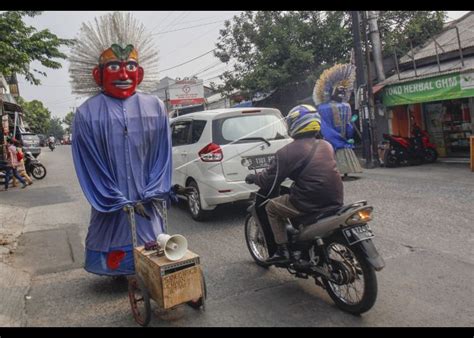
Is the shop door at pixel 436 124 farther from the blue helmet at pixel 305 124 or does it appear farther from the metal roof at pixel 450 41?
the blue helmet at pixel 305 124

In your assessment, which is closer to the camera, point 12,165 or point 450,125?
point 450,125

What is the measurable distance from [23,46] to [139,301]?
723 centimetres

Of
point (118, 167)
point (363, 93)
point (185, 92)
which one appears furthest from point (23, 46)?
point (185, 92)

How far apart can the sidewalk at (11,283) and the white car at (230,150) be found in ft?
8.94

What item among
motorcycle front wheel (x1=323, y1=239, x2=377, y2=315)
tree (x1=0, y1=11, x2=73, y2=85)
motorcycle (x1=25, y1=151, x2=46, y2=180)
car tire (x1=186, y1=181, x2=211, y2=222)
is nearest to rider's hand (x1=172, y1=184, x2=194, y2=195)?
motorcycle front wheel (x1=323, y1=239, x2=377, y2=315)

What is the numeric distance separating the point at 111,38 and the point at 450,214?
534 cm

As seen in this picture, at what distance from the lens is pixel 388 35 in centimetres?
1589

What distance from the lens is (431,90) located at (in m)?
11.6

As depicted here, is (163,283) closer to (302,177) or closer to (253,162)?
(302,177)

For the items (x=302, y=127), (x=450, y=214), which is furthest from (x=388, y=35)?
(x=302, y=127)

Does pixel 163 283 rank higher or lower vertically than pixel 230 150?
lower

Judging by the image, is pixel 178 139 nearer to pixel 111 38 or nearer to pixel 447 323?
pixel 111 38

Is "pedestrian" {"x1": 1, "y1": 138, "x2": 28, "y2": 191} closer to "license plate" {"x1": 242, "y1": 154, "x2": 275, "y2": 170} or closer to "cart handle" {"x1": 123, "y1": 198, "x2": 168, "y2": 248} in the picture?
"license plate" {"x1": 242, "y1": 154, "x2": 275, "y2": 170}

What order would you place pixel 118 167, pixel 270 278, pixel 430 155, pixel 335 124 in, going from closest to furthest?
pixel 118 167 < pixel 270 278 < pixel 335 124 < pixel 430 155
